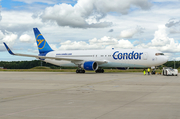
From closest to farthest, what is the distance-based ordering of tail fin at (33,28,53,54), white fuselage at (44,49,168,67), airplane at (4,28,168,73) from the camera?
white fuselage at (44,49,168,67)
airplane at (4,28,168,73)
tail fin at (33,28,53,54)

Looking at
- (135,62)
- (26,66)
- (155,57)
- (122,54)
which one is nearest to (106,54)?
(122,54)

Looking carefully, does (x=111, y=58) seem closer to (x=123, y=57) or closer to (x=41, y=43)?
(x=123, y=57)

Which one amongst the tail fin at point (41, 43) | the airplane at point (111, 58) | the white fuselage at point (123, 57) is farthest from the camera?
the tail fin at point (41, 43)

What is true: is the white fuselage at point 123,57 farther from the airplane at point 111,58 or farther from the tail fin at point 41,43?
the tail fin at point 41,43

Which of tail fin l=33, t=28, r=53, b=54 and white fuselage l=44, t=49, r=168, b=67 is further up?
tail fin l=33, t=28, r=53, b=54

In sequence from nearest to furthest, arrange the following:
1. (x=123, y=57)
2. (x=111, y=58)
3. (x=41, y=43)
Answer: (x=123, y=57) < (x=111, y=58) < (x=41, y=43)

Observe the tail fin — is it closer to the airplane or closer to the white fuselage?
the airplane

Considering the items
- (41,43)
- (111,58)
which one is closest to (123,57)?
(111,58)

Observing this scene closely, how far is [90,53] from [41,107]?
116 feet

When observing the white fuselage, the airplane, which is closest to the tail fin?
the airplane

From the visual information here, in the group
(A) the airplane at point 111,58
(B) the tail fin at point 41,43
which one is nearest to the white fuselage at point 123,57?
(A) the airplane at point 111,58

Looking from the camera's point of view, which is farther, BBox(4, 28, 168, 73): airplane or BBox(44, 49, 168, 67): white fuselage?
BBox(4, 28, 168, 73): airplane

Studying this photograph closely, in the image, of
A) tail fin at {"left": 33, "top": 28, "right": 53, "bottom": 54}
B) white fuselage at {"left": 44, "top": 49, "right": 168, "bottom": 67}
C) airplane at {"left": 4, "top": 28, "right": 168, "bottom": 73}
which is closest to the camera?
white fuselage at {"left": 44, "top": 49, "right": 168, "bottom": 67}

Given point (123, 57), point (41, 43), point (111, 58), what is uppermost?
point (41, 43)
